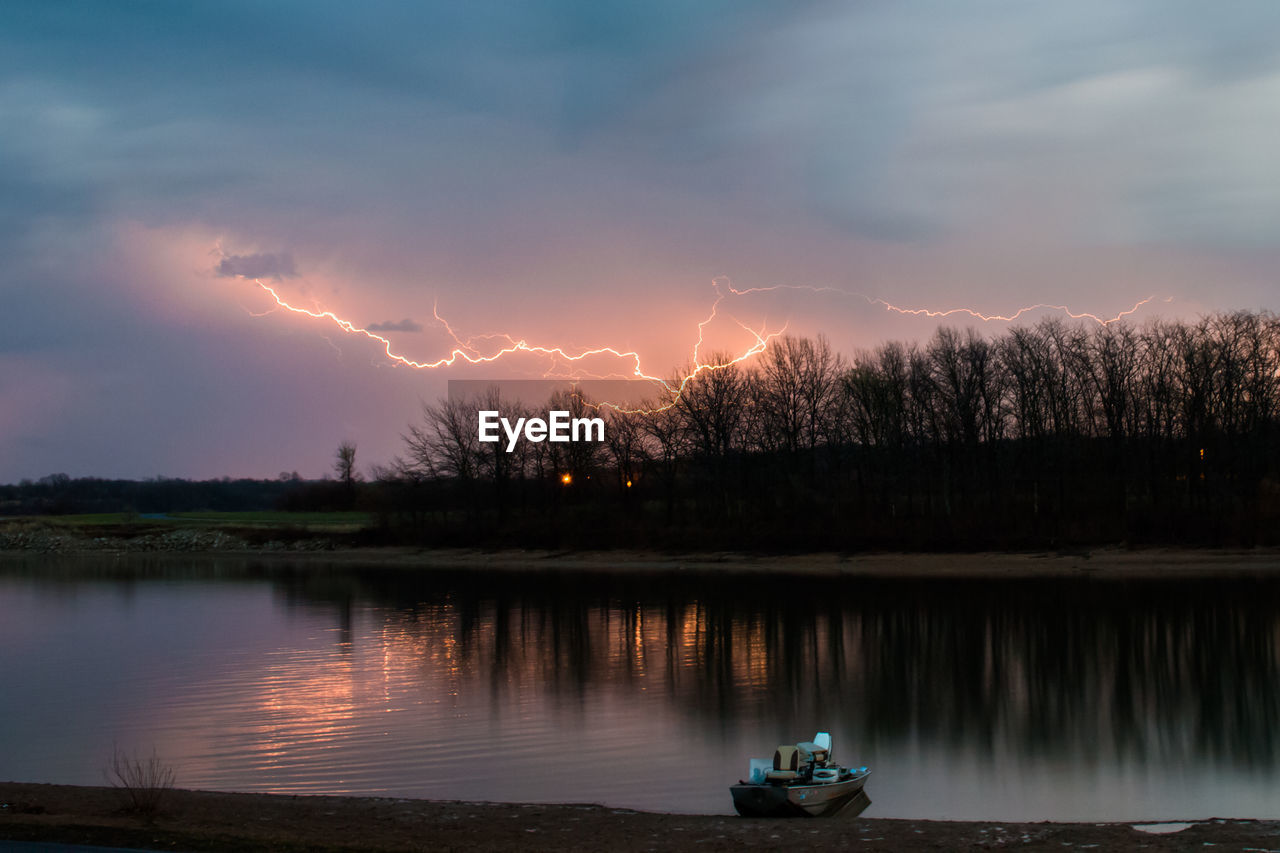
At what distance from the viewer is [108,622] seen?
42750 mm

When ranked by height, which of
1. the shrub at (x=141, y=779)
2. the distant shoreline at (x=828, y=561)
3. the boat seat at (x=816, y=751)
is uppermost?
the boat seat at (x=816, y=751)

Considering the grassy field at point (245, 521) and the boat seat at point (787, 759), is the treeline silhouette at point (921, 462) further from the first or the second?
the boat seat at point (787, 759)

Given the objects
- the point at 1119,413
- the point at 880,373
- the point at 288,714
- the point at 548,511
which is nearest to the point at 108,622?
the point at 288,714

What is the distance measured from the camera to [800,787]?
1330 cm

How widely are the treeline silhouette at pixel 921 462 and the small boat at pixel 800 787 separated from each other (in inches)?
2215

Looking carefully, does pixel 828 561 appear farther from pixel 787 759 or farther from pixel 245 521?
pixel 245 521

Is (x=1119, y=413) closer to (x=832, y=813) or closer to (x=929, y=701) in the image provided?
(x=929, y=701)

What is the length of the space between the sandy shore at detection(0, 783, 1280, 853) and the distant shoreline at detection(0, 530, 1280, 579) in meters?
48.8

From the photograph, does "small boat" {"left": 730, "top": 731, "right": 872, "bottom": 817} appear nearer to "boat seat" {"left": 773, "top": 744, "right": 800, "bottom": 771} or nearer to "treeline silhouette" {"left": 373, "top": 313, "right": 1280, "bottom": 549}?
"boat seat" {"left": 773, "top": 744, "right": 800, "bottom": 771}

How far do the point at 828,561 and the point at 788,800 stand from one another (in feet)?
186

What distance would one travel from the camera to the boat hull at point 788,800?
1323cm

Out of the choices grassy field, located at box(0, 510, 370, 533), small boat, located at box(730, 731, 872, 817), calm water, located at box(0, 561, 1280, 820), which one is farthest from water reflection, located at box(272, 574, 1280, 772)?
grassy field, located at box(0, 510, 370, 533)

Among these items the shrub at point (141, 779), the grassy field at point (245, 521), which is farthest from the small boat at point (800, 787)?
the grassy field at point (245, 521)

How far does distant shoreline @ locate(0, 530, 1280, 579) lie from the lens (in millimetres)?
58906
